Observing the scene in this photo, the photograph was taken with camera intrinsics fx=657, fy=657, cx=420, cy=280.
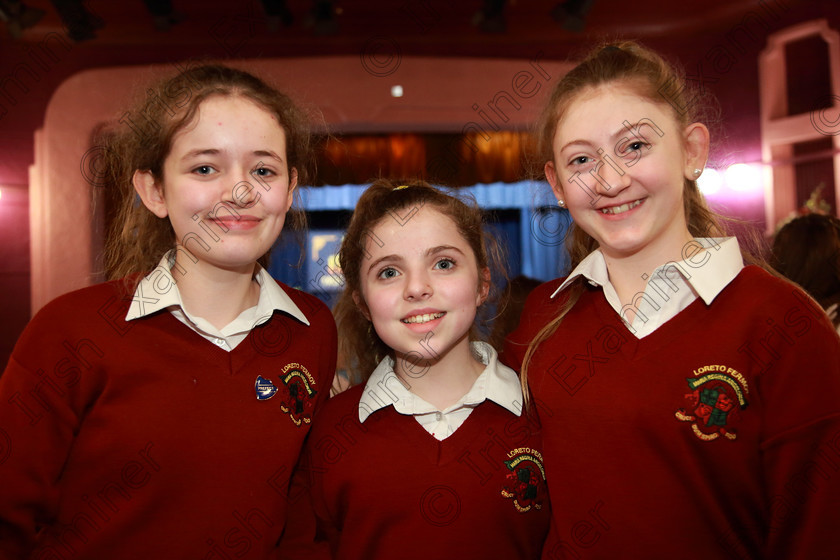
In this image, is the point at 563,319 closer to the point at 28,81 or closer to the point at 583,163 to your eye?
the point at 583,163

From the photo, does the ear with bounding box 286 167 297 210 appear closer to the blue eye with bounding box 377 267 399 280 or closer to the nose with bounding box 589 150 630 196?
the blue eye with bounding box 377 267 399 280

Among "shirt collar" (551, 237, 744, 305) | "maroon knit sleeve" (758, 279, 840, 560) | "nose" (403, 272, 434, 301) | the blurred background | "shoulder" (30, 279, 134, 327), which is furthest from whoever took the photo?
the blurred background

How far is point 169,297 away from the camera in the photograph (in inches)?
56.8

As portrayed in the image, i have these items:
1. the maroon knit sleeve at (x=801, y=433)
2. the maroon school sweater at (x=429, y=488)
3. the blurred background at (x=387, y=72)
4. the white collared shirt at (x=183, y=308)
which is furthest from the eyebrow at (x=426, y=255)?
the blurred background at (x=387, y=72)

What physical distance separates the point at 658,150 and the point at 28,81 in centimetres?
540

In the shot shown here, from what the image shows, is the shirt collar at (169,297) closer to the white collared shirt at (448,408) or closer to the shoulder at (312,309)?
the shoulder at (312,309)

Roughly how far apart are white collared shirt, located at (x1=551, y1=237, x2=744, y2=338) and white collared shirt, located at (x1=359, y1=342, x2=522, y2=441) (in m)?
0.31

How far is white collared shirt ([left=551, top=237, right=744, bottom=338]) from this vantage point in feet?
4.22

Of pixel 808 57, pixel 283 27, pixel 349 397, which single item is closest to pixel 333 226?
pixel 283 27

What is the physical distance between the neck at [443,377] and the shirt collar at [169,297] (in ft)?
0.98

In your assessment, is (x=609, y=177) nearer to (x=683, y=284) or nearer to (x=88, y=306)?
(x=683, y=284)

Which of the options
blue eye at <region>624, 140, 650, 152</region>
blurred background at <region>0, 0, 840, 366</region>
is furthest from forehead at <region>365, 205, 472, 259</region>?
blurred background at <region>0, 0, 840, 366</region>

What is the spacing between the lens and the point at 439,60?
5.48 metres

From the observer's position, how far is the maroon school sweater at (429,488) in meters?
1.38
